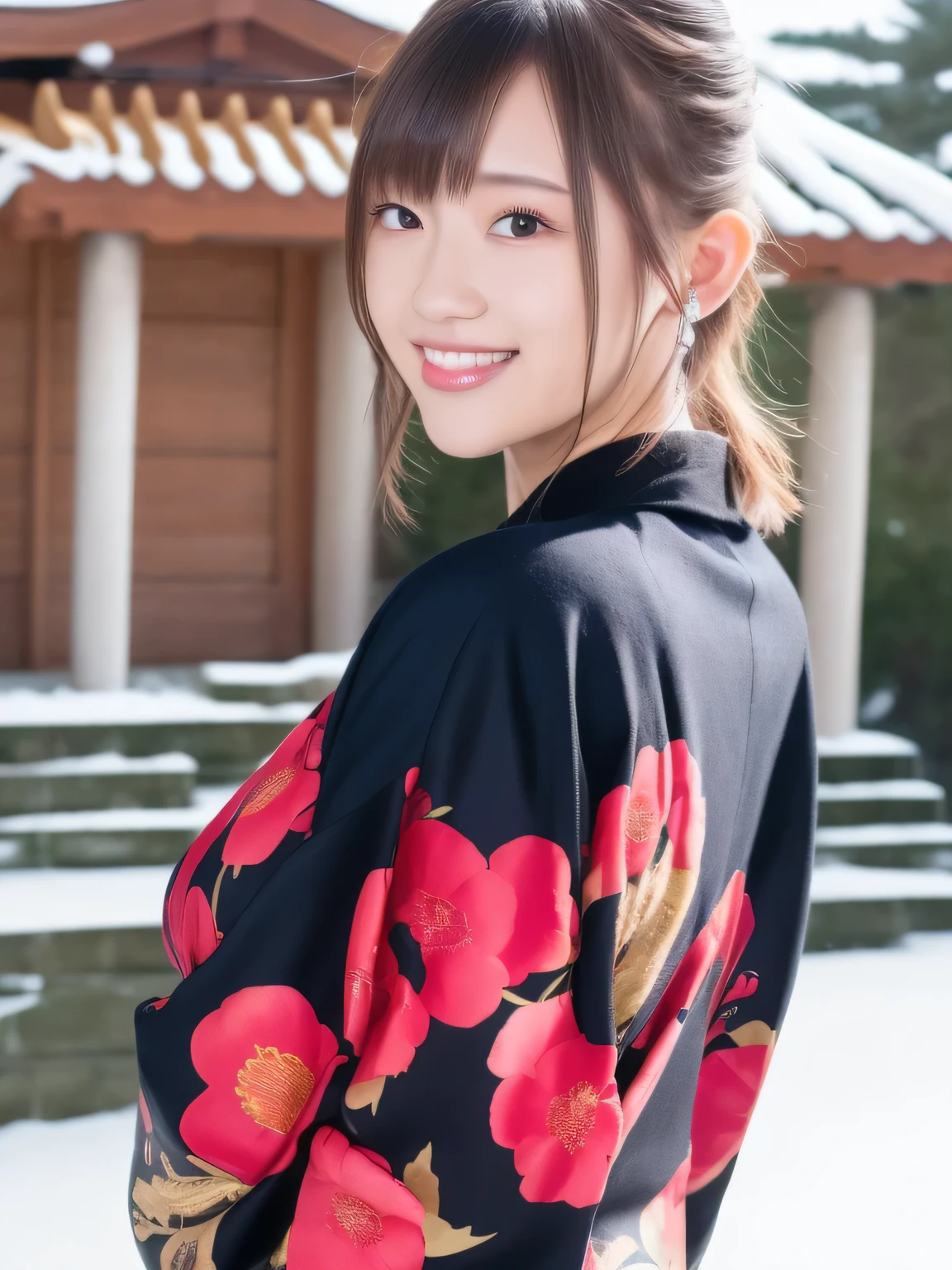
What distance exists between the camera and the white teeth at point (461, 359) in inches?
35.6

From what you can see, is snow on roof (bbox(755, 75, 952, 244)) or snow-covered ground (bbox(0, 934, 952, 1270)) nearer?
snow-covered ground (bbox(0, 934, 952, 1270))

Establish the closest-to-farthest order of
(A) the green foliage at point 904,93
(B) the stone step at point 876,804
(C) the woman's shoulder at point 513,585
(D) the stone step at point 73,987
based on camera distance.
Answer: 1. (C) the woman's shoulder at point 513,585
2. (D) the stone step at point 73,987
3. (B) the stone step at point 876,804
4. (A) the green foliage at point 904,93

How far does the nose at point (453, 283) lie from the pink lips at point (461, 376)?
0.04 metres

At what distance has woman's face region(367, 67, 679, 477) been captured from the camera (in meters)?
0.85

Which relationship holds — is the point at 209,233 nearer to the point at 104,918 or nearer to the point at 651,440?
the point at 104,918

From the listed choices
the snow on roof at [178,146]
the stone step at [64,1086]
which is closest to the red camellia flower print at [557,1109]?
the stone step at [64,1086]

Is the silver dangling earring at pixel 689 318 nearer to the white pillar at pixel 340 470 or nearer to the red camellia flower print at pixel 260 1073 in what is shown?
the red camellia flower print at pixel 260 1073

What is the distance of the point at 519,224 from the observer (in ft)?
2.85

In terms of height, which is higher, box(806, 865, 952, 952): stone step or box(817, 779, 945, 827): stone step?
box(817, 779, 945, 827): stone step

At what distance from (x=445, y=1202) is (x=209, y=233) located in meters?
4.76

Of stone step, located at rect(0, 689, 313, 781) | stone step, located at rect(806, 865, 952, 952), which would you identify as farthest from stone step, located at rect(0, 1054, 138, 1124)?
stone step, located at rect(806, 865, 952, 952)

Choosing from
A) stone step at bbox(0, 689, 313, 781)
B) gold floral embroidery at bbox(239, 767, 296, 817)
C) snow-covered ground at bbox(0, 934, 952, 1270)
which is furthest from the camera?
stone step at bbox(0, 689, 313, 781)

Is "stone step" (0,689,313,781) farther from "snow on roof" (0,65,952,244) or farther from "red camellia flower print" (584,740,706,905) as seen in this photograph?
"red camellia flower print" (584,740,706,905)

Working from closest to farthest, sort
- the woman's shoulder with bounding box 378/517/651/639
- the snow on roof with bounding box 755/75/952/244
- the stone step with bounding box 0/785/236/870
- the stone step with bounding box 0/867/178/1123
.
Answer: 1. the woman's shoulder with bounding box 378/517/651/639
2. the stone step with bounding box 0/867/178/1123
3. the stone step with bounding box 0/785/236/870
4. the snow on roof with bounding box 755/75/952/244
